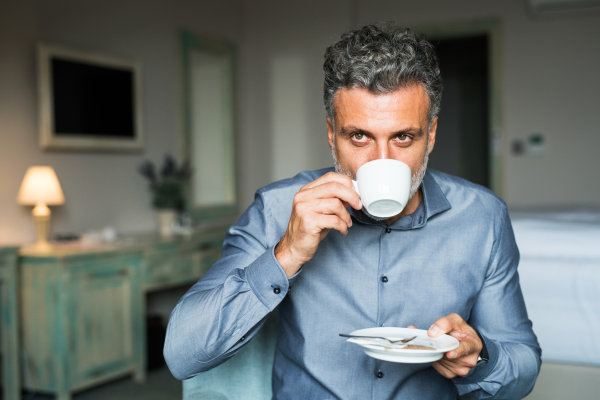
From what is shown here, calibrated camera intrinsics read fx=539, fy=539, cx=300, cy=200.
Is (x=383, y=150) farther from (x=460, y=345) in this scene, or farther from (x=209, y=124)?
(x=209, y=124)

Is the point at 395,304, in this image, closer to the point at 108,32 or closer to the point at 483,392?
the point at 483,392

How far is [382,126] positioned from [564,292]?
112 cm

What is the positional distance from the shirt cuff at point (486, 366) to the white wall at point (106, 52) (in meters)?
2.60

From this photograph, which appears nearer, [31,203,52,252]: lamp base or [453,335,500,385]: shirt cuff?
[453,335,500,385]: shirt cuff

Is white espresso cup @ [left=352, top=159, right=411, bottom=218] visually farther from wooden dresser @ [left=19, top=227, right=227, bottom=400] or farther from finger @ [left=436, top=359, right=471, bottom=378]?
wooden dresser @ [left=19, top=227, right=227, bottom=400]

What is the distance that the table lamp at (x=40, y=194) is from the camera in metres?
2.76

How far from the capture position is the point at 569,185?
4164 millimetres

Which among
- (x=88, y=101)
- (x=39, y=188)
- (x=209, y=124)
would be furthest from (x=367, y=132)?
(x=209, y=124)

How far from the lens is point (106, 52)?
134 inches

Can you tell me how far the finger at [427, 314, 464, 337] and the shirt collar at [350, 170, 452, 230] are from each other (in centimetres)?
27

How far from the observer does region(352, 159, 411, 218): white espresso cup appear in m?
0.85

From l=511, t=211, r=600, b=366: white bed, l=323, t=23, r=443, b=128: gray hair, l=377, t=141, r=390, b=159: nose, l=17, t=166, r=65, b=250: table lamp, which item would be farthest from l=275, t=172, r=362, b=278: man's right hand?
l=17, t=166, r=65, b=250: table lamp

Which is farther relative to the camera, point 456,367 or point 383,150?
point 383,150

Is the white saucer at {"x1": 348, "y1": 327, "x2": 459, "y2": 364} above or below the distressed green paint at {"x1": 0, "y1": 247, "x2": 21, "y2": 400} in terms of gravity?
above
